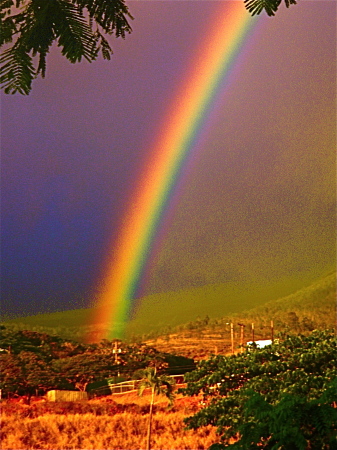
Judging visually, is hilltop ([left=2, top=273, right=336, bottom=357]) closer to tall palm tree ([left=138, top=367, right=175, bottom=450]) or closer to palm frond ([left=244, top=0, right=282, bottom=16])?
tall palm tree ([left=138, top=367, right=175, bottom=450])

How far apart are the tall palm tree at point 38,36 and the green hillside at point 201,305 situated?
46.4 feet

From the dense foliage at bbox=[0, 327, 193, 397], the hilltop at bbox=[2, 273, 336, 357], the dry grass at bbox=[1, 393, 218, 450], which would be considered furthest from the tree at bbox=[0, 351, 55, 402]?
the hilltop at bbox=[2, 273, 336, 357]

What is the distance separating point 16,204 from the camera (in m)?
20.6

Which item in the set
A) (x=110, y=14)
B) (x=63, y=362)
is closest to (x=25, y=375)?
(x=63, y=362)

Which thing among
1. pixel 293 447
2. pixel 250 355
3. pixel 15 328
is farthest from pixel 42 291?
pixel 293 447

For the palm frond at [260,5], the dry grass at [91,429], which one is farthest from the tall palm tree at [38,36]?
the dry grass at [91,429]

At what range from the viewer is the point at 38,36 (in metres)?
2.28

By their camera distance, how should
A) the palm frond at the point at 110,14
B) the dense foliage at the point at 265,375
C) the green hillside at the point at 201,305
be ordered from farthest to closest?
the green hillside at the point at 201,305
the dense foliage at the point at 265,375
the palm frond at the point at 110,14

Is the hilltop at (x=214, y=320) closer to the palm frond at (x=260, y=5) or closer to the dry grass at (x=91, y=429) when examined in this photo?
the dry grass at (x=91, y=429)

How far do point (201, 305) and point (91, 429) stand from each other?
6.06 m

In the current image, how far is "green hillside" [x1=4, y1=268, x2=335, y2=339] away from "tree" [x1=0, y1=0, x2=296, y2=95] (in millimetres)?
14144

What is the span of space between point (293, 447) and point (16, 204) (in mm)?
18194

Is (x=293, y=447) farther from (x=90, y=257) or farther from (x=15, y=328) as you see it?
(x=90, y=257)

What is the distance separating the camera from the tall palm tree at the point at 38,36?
222cm
